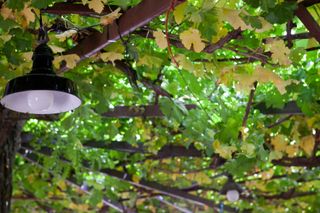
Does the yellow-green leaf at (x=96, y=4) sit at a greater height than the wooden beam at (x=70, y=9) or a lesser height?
lesser

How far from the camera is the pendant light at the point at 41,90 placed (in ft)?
5.88

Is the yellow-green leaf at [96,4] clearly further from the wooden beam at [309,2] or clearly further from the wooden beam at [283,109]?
the wooden beam at [283,109]

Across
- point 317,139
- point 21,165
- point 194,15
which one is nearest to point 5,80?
point 194,15

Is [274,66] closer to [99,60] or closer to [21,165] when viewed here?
[99,60]

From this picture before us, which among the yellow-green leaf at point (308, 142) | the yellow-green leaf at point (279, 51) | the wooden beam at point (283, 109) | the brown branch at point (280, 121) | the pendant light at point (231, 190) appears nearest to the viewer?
the yellow-green leaf at point (279, 51)

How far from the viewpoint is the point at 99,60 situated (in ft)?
8.48

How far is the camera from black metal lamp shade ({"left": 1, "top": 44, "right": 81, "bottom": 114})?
1.79 m

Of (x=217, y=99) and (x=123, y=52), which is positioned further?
(x=217, y=99)

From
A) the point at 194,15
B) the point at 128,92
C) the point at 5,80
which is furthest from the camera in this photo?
the point at 128,92

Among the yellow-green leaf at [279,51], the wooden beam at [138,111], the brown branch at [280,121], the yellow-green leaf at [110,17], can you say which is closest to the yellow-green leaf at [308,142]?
the brown branch at [280,121]

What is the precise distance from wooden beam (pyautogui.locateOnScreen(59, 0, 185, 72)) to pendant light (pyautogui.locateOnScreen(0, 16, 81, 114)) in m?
0.26

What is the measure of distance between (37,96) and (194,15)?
0.60m

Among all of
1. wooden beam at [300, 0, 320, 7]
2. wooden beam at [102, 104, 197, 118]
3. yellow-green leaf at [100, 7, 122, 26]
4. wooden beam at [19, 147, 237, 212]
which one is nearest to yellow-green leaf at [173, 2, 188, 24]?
yellow-green leaf at [100, 7, 122, 26]

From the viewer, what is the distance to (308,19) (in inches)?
64.8
